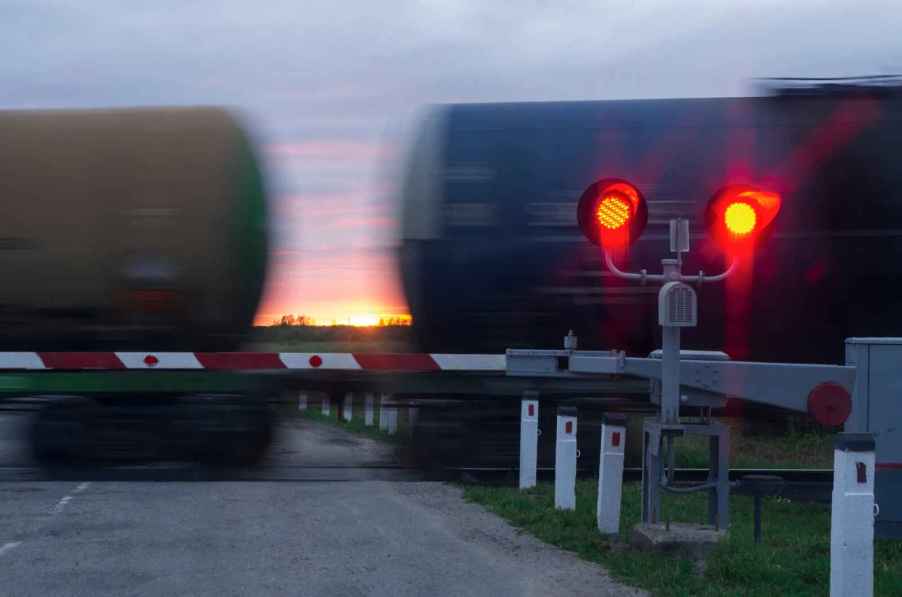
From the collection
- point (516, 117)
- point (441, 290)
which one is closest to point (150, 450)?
point (441, 290)

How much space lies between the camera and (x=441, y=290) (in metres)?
10.9

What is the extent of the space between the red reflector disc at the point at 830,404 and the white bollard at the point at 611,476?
6.29 ft

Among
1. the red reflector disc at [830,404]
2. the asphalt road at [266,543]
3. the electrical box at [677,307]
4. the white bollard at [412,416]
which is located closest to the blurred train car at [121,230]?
the asphalt road at [266,543]

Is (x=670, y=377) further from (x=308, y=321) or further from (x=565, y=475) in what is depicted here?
(x=308, y=321)

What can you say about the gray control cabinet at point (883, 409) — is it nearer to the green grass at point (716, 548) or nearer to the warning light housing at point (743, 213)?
the green grass at point (716, 548)

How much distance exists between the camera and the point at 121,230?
36.3ft

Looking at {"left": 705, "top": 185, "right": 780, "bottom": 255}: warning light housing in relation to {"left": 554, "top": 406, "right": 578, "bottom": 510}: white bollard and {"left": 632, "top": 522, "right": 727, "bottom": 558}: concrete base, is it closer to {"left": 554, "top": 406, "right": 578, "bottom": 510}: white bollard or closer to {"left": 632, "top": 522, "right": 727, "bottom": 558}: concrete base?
{"left": 632, "top": 522, "right": 727, "bottom": 558}: concrete base

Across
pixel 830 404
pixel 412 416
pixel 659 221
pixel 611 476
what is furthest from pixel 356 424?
pixel 830 404

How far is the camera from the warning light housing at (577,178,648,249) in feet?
24.5

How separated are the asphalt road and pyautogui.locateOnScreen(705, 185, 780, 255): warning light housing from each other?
231cm

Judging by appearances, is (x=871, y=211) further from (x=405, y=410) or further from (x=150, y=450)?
(x=150, y=450)

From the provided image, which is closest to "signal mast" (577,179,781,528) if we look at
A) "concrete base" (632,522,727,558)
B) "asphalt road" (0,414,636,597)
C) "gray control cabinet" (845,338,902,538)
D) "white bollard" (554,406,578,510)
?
"concrete base" (632,522,727,558)

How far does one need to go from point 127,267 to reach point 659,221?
5231 mm

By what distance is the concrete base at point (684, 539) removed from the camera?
709 cm
